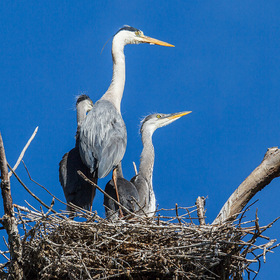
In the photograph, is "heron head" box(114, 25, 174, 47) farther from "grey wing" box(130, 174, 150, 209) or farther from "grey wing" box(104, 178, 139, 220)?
"grey wing" box(104, 178, 139, 220)

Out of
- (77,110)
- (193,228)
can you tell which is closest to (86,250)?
(193,228)

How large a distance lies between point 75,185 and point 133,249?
5.30ft

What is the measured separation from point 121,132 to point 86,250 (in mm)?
1930

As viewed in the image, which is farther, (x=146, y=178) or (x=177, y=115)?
(x=177, y=115)

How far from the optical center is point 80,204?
4855 mm

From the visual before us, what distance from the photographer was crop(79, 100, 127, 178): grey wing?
15.5 feet

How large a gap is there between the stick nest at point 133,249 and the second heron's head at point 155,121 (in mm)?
2865

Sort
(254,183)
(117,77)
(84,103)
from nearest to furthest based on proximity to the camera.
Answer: (254,183) → (117,77) → (84,103)

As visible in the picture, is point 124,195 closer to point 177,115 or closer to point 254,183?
point 254,183

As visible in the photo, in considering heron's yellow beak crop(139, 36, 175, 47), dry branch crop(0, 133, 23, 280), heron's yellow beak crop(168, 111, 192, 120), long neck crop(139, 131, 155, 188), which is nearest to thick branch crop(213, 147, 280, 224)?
dry branch crop(0, 133, 23, 280)

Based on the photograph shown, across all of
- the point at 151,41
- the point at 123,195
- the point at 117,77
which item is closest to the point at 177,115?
the point at 151,41

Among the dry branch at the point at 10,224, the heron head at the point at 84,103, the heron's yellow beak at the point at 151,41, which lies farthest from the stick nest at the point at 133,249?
the heron's yellow beak at the point at 151,41

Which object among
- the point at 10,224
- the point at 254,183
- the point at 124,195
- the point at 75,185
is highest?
the point at 75,185

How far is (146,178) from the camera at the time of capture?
555 centimetres
